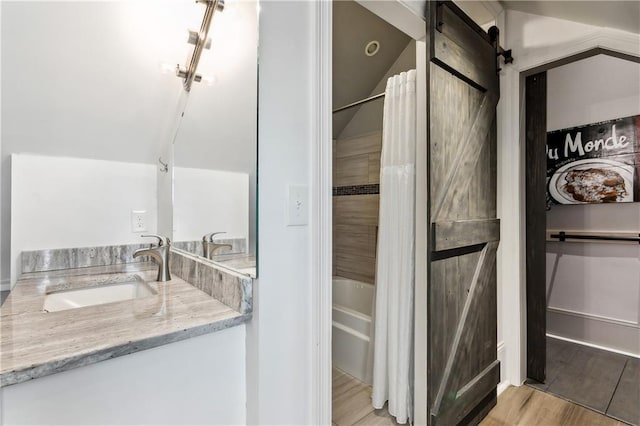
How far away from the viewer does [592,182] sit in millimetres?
2461

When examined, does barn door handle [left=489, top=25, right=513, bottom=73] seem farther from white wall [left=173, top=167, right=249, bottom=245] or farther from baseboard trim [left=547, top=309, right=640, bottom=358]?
baseboard trim [left=547, top=309, right=640, bottom=358]

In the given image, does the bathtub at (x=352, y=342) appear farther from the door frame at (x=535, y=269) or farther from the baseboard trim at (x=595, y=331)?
the baseboard trim at (x=595, y=331)

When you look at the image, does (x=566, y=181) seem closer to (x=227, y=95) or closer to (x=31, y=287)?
(x=227, y=95)

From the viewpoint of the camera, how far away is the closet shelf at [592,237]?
2.28m

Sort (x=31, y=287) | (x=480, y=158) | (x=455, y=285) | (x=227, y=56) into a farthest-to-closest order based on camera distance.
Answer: (x=480, y=158), (x=455, y=285), (x=31, y=287), (x=227, y=56)

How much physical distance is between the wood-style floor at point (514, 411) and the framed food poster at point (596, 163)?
1680 mm

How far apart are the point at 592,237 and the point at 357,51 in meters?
2.53

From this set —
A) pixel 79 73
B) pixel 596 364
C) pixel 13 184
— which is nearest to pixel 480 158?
pixel 596 364

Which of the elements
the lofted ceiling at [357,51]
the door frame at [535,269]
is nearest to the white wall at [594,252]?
the door frame at [535,269]

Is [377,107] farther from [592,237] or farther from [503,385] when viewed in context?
[503,385]

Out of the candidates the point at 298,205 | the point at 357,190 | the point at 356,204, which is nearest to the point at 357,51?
the point at 357,190

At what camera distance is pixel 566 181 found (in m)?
2.60

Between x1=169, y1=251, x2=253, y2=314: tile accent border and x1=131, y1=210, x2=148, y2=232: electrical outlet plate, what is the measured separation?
0.51 meters

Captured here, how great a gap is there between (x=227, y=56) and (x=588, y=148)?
3.00 m
